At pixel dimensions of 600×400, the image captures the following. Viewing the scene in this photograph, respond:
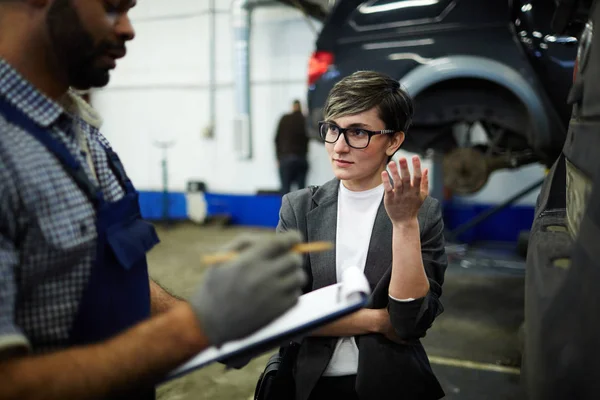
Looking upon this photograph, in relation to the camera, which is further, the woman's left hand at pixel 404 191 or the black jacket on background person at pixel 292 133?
the black jacket on background person at pixel 292 133

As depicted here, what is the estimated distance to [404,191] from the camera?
0.94 metres

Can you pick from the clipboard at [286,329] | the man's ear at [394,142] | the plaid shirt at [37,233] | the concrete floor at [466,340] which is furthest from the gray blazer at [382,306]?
the concrete floor at [466,340]

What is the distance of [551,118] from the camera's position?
2688 millimetres

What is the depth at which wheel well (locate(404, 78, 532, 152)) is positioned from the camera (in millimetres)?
2973

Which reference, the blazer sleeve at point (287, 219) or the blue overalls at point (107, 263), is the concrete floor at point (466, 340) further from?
the blue overalls at point (107, 263)

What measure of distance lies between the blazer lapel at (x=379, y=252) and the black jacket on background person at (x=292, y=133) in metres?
4.27

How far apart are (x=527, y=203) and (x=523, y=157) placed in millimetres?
1646

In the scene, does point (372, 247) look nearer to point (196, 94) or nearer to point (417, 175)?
point (417, 175)

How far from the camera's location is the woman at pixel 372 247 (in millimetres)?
994

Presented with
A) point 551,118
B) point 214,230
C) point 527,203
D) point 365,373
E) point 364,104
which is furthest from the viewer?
point 214,230

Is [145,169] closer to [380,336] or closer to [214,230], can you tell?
[214,230]

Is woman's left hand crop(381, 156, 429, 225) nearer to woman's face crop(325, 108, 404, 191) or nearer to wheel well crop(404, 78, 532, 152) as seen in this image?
woman's face crop(325, 108, 404, 191)

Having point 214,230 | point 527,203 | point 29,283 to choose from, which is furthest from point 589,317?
point 214,230

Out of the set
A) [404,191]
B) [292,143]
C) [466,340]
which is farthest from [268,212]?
[404,191]
